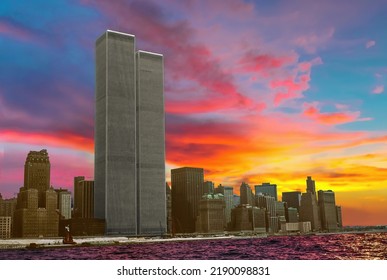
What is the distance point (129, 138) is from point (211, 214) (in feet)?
91.4

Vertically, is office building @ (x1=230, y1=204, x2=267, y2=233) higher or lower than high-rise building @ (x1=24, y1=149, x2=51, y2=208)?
lower

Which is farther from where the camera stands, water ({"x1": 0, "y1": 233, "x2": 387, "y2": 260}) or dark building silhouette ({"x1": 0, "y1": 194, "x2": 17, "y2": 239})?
dark building silhouette ({"x1": 0, "y1": 194, "x2": 17, "y2": 239})

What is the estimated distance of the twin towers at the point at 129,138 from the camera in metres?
93.3

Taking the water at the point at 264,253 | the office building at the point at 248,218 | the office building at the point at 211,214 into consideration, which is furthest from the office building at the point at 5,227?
the office building at the point at 248,218

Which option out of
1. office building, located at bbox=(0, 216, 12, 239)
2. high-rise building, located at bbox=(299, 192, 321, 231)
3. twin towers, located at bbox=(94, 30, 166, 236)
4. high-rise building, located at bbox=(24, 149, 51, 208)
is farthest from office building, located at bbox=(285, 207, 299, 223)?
twin towers, located at bbox=(94, 30, 166, 236)

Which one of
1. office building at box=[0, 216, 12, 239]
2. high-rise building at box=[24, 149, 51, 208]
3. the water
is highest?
high-rise building at box=[24, 149, 51, 208]

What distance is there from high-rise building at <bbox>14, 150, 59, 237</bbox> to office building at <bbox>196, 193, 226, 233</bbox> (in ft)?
66.1

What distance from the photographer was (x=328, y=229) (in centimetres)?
4878

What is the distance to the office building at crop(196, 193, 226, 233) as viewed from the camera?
7062 centimetres

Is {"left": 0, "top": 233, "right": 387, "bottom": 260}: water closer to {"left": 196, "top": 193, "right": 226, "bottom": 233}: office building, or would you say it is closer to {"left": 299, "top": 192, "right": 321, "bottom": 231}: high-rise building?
{"left": 299, "top": 192, "right": 321, "bottom": 231}: high-rise building

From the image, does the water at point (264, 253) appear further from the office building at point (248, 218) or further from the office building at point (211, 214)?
the office building at point (248, 218)
